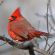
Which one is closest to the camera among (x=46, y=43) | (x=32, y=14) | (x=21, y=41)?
(x=21, y=41)

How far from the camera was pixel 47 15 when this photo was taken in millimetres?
1758

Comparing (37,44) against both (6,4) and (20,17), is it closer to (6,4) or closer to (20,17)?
(20,17)

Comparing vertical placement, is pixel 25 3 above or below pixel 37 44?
above

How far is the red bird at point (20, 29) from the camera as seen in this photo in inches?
59.0

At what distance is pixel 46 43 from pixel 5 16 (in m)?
0.33

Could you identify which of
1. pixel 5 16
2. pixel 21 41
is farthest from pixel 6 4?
pixel 21 41

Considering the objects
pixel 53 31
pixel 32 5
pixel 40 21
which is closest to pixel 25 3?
pixel 32 5

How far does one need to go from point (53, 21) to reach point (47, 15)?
2.3 inches

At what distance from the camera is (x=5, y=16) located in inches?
69.7

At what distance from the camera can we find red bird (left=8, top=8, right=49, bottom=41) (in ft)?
4.92

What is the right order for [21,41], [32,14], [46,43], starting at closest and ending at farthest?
[21,41] < [46,43] < [32,14]

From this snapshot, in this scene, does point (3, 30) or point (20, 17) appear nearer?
point (20, 17)

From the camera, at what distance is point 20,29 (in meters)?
1.57

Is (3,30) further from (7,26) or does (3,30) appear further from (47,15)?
(47,15)
